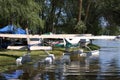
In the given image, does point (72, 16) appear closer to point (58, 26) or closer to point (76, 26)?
point (58, 26)

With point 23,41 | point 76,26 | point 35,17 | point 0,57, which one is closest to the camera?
point 0,57

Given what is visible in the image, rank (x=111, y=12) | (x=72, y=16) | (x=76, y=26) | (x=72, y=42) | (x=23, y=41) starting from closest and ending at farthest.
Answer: (x=72, y=42) → (x=23, y=41) → (x=76, y=26) → (x=111, y=12) → (x=72, y=16)

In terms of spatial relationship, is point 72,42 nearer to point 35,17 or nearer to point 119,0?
point 35,17

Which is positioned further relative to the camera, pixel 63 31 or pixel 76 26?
pixel 63 31

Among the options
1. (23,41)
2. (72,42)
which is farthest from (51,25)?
(72,42)

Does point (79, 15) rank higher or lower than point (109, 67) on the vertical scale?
higher

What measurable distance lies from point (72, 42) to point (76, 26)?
46.7ft

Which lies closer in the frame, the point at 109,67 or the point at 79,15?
the point at 109,67

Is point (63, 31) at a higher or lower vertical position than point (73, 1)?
lower

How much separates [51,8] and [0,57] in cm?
3583

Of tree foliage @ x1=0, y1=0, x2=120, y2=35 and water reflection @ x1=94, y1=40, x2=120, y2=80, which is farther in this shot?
tree foliage @ x1=0, y1=0, x2=120, y2=35

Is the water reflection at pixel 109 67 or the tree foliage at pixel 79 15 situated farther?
the tree foliage at pixel 79 15

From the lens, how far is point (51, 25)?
65.8m

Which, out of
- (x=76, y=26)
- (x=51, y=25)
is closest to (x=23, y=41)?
(x=76, y=26)
